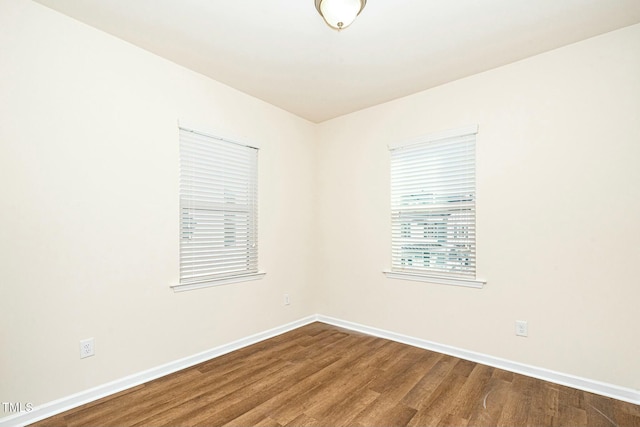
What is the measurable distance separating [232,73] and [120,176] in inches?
54.0

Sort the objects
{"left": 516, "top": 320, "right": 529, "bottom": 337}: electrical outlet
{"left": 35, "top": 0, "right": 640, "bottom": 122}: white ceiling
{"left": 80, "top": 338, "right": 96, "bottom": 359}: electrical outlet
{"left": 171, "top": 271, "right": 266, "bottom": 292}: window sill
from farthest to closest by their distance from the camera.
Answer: {"left": 171, "top": 271, "right": 266, "bottom": 292}: window sill < {"left": 516, "top": 320, "right": 529, "bottom": 337}: electrical outlet < {"left": 80, "top": 338, "right": 96, "bottom": 359}: electrical outlet < {"left": 35, "top": 0, "right": 640, "bottom": 122}: white ceiling

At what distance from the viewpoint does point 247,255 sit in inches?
131

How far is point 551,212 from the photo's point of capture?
249cm

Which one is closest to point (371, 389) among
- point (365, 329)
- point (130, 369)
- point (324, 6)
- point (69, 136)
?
point (365, 329)

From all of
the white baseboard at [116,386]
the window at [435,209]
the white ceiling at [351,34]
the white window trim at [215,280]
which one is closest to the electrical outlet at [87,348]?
the white baseboard at [116,386]

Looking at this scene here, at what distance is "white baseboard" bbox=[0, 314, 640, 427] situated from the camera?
199cm

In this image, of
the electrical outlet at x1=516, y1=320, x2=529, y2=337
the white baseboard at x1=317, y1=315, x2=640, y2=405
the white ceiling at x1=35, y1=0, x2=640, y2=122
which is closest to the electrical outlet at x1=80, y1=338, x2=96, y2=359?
the white ceiling at x1=35, y1=0, x2=640, y2=122

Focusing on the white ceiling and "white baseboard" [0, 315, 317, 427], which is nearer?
"white baseboard" [0, 315, 317, 427]

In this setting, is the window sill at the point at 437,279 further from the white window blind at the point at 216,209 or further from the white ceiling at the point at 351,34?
the white ceiling at the point at 351,34

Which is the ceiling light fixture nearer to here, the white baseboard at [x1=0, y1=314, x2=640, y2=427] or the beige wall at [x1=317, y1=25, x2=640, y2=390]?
the beige wall at [x1=317, y1=25, x2=640, y2=390]

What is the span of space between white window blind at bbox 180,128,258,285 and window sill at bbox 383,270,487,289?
5.13 ft

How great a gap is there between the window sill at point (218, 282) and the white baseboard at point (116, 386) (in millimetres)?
614

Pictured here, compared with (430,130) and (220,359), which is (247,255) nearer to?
(220,359)

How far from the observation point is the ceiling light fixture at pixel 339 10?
5.97 feet
